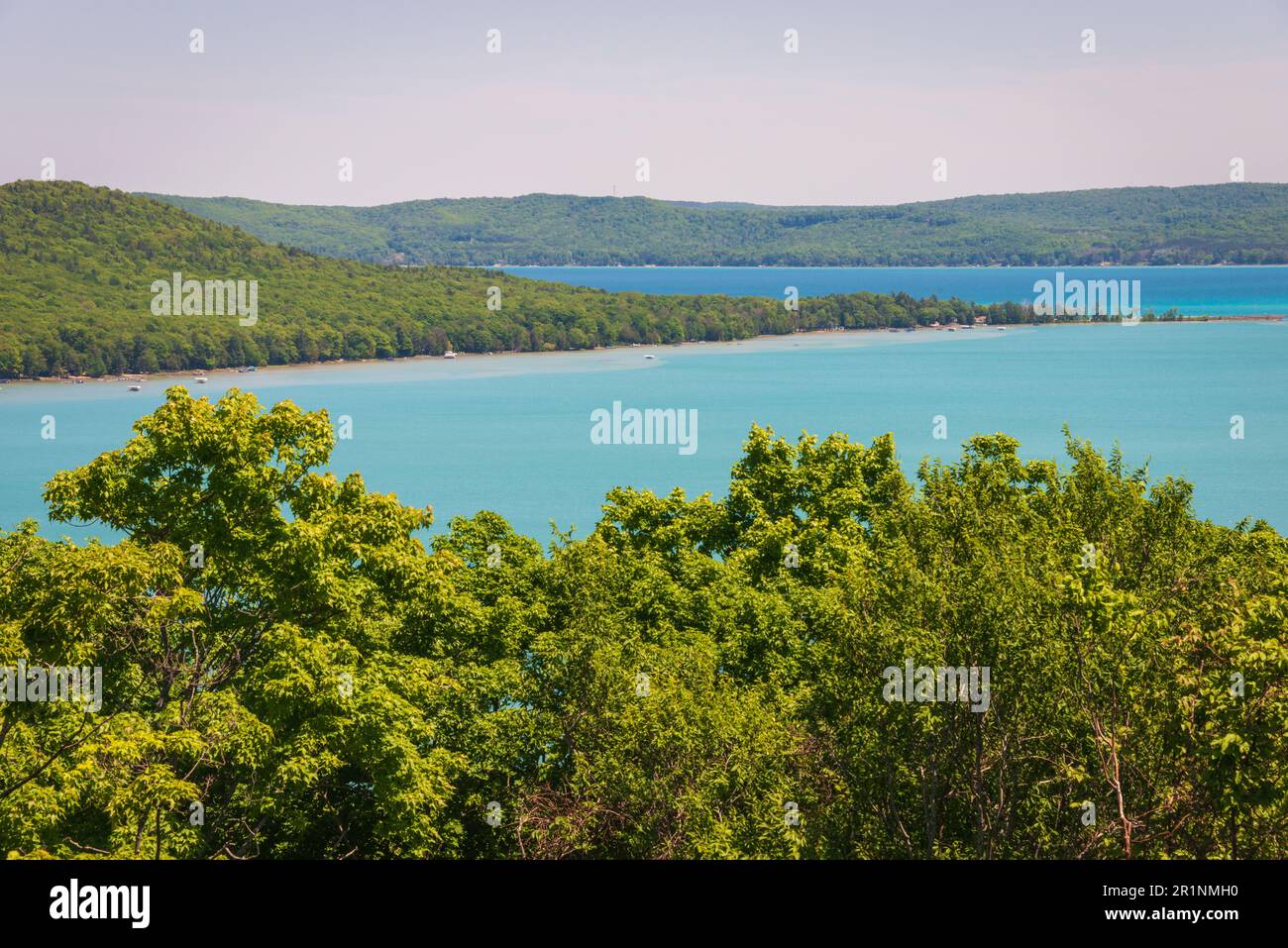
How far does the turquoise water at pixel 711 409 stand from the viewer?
315ft

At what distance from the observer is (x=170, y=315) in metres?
165

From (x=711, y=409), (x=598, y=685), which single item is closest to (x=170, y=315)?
(x=711, y=409)

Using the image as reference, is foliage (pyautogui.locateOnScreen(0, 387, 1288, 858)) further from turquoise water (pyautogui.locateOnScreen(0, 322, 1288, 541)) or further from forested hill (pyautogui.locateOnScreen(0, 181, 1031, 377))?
forested hill (pyautogui.locateOnScreen(0, 181, 1031, 377))

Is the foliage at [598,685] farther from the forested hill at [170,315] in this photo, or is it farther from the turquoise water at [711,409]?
the forested hill at [170,315]

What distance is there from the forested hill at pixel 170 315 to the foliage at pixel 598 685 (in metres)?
141

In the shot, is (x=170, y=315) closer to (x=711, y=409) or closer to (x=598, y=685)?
(x=711, y=409)

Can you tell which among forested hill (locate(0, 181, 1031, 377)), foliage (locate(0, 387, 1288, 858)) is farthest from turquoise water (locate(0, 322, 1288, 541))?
foliage (locate(0, 387, 1288, 858))

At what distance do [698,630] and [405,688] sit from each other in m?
7.71

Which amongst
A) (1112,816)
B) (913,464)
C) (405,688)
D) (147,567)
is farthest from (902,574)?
(913,464)

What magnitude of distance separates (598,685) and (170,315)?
15861cm

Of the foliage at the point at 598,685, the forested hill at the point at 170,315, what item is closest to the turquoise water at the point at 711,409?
the forested hill at the point at 170,315

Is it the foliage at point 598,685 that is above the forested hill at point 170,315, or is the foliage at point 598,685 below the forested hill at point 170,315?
below

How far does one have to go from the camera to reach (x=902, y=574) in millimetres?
15391
